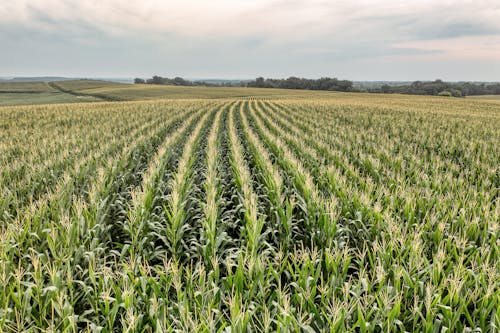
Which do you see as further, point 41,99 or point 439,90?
point 439,90

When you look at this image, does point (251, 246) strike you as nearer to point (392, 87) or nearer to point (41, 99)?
point (41, 99)

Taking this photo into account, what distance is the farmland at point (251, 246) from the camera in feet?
9.23

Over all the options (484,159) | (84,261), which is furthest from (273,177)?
(484,159)

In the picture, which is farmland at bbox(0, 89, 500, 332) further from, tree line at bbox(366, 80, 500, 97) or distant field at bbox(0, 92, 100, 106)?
tree line at bbox(366, 80, 500, 97)

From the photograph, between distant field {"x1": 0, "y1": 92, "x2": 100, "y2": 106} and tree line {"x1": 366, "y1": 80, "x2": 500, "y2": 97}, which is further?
tree line {"x1": 366, "y1": 80, "x2": 500, "y2": 97}

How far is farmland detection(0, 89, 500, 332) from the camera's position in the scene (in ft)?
9.23

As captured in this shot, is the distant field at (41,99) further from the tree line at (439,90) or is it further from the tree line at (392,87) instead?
the tree line at (439,90)

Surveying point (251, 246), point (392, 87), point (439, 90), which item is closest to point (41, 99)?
point (251, 246)

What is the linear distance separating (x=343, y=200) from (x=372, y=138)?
8871 mm

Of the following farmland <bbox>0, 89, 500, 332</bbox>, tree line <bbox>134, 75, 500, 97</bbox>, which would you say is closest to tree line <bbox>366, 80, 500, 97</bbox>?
tree line <bbox>134, 75, 500, 97</bbox>

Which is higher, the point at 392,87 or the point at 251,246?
the point at 392,87

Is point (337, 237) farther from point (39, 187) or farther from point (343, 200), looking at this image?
point (39, 187)

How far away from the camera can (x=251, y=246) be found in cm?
411

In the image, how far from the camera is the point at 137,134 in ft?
50.8
